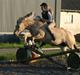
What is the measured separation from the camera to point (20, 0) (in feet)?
86.2

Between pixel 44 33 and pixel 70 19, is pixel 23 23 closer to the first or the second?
pixel 44 33

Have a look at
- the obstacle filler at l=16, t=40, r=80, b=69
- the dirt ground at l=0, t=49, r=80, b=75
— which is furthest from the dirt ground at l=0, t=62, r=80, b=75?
the obstacle filler at l=16, t=40, r=80, b=69

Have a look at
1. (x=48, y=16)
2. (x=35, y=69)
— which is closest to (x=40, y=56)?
(x=35, y=69)

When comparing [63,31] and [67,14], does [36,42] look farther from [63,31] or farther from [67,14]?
[67,14]

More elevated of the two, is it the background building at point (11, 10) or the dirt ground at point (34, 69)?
the background building at point (11, 10)

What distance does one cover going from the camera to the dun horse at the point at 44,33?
15438 mm

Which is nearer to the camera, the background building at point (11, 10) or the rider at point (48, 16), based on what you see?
the rider at point (48, 16)

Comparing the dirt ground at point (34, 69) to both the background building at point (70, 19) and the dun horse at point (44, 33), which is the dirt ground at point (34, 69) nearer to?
the dun horse at point (44, 33)

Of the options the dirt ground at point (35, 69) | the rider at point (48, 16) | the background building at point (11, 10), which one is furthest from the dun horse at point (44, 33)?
the background building at point (11, 10)

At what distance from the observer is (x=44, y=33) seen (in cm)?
1546

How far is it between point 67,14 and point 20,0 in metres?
12.0

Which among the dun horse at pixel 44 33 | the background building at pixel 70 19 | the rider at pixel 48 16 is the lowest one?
the background building at pixel 70 19

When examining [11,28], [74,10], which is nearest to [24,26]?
[11,28]

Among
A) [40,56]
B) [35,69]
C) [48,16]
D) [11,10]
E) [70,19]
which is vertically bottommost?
[70,19]
